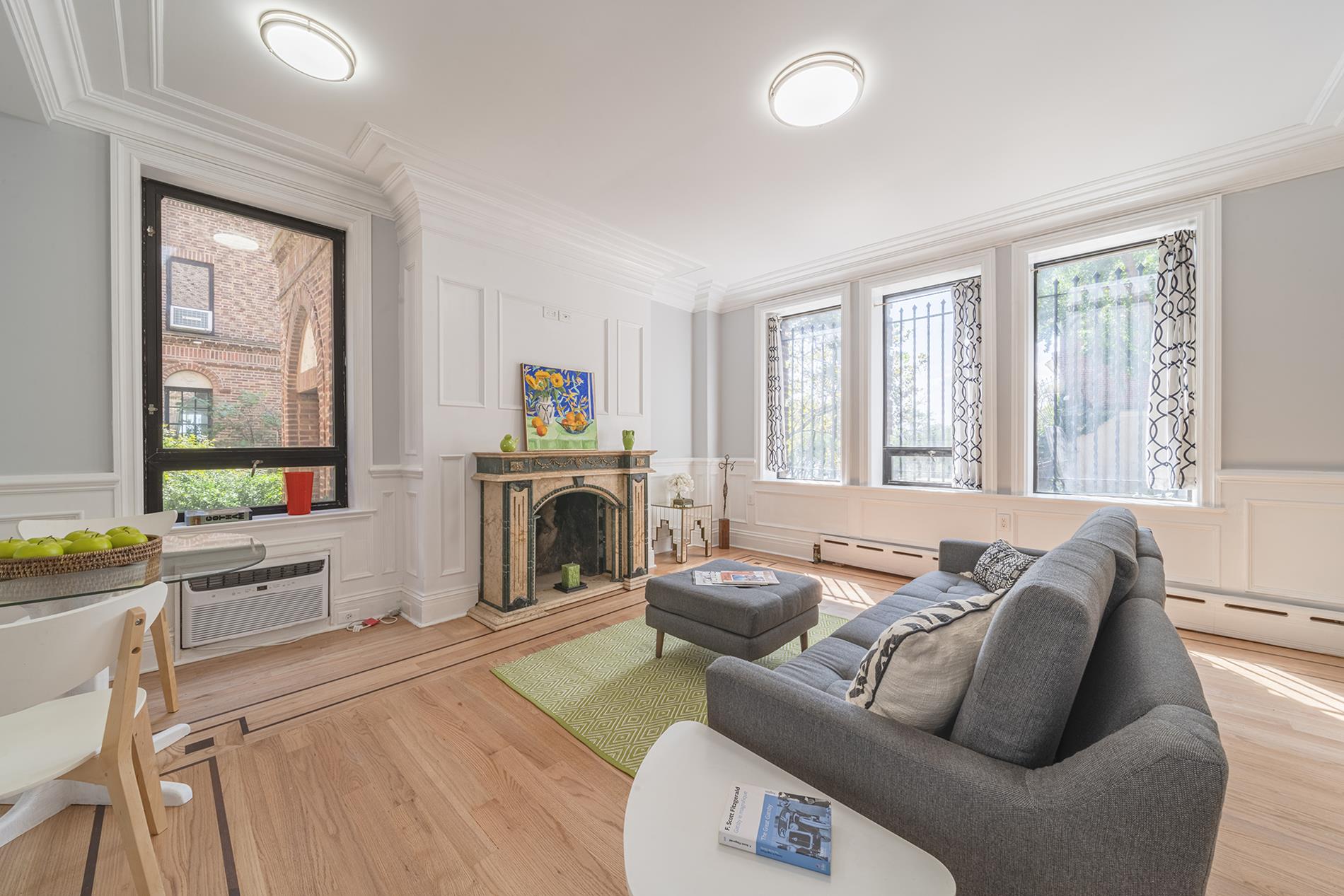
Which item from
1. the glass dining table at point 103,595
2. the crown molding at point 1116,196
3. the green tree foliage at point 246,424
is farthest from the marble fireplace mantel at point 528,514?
the crown molding at point 1116,196

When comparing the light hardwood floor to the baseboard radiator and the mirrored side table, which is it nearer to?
the baseboard radiator

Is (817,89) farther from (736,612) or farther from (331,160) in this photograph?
(331,160)

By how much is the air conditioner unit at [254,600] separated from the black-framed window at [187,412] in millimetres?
839

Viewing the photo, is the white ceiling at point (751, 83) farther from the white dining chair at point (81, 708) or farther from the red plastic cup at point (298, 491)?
the white dining chair at point (81, 708)

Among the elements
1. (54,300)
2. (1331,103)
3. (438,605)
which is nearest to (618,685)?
(438,605)

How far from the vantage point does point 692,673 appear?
8.72 feet

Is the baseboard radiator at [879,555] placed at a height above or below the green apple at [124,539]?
below

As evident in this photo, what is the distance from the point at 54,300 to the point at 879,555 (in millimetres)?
5579

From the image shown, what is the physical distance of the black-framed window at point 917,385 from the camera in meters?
4.45

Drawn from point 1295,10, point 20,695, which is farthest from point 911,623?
point 1295,10

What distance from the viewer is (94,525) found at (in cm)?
213

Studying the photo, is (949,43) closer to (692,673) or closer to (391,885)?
(692,673)

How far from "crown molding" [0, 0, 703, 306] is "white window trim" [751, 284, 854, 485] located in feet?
5.15

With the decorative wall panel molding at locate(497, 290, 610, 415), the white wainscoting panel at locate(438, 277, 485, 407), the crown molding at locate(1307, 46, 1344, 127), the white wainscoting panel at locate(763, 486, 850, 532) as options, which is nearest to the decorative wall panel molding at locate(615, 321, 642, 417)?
the decorative wall panel molding at locate(497, 290, 610, 415)
